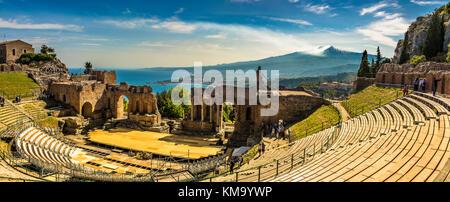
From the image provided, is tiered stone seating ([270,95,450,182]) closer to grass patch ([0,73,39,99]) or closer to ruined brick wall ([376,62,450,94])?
ruined brick wall ([376,62,450,94])

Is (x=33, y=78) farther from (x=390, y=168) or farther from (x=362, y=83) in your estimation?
(x=362, y=83)

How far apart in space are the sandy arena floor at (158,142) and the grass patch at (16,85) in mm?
11035

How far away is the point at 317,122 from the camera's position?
20.4 metres

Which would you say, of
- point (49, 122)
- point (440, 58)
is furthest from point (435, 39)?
point (49, 122)

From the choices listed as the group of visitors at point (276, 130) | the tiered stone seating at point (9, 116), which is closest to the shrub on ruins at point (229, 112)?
the group of visitors at point (276, 130)

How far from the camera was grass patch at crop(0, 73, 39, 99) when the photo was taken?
30631 mm

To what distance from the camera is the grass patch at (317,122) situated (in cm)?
1896

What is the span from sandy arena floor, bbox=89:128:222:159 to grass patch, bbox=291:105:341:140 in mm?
8129

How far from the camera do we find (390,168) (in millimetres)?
7738

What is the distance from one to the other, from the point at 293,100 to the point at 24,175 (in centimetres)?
2117

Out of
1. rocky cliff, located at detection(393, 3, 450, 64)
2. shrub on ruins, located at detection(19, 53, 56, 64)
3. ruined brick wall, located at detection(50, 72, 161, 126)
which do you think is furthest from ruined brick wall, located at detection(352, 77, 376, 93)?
shrub on ruins, located at detection(19, 53, 56, 64)

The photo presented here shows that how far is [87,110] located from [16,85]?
957cm

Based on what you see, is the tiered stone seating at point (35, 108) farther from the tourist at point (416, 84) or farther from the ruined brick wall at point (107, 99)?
the tourist at point (416, 84)
